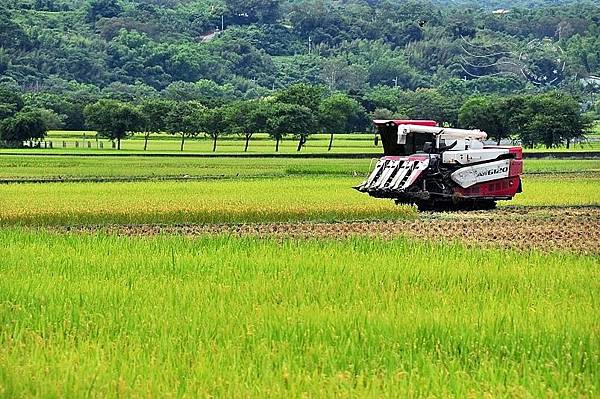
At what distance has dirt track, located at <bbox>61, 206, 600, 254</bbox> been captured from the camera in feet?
65.9

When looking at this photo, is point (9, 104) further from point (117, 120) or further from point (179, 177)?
point (179, 177)

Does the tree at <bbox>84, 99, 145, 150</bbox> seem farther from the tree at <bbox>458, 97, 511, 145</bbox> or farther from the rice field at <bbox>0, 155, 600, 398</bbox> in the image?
the rice field at <bbox>0, 155, 600, 398</bbox>

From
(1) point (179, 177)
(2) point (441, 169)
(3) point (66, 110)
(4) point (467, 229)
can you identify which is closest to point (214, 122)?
(3) point (66, 110)

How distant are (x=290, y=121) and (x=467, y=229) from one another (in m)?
60.6

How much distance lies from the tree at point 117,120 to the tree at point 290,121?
429 inches

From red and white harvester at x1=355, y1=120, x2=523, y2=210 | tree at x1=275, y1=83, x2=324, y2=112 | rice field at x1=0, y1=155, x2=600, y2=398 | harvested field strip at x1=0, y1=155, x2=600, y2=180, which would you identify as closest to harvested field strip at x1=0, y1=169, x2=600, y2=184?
harvested field strip at x1=0, y1=155, x2=600, y2=180

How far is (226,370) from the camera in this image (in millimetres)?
7684

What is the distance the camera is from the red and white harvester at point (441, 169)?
1117 inches

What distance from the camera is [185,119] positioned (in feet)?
293

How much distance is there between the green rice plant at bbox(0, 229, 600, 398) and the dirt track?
199 inches

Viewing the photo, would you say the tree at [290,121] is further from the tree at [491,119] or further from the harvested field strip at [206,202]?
the harvested field strip at [206,202]

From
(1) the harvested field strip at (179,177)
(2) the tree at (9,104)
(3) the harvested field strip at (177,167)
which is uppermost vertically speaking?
(2) the tree at (9,104)

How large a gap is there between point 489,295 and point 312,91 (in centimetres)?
8197

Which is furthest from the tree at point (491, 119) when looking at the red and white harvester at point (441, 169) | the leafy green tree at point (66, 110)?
the red and white harvester at point (441, 169)
